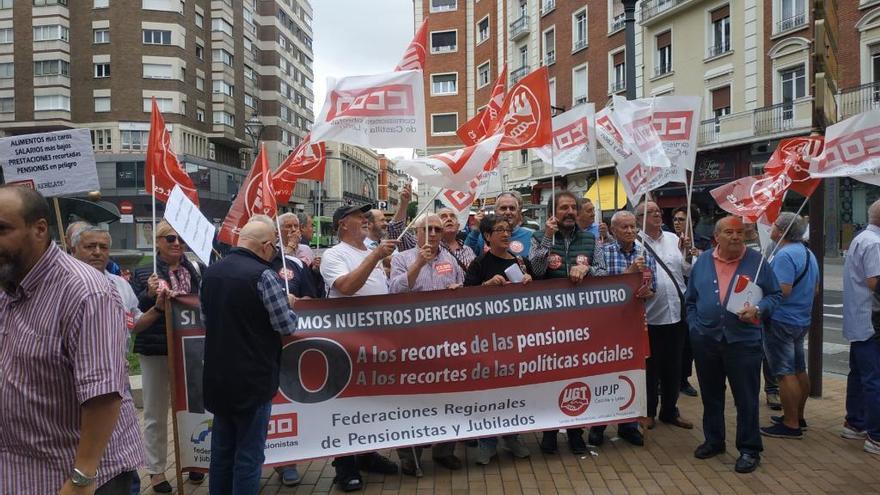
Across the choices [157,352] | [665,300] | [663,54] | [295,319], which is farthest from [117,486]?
[663,54]

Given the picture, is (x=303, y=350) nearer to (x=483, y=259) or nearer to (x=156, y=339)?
(x=156, y=339)

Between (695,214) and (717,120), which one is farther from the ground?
(717,120)

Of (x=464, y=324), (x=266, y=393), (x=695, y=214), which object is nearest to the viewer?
(x=266, y=393)

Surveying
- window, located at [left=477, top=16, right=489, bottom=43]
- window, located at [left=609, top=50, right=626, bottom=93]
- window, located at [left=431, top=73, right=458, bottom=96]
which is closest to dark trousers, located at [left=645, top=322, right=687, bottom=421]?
window, located at [left=609, top=50, right=626, bottom=93]

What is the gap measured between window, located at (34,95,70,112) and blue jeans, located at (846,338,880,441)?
190 ft

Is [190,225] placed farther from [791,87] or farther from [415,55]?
[791,87]

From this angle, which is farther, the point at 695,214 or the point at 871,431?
the point at 695,214

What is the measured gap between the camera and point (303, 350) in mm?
4820

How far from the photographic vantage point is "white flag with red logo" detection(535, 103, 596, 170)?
700 cm

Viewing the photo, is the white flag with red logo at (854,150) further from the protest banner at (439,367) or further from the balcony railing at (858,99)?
the balcony railing at (858,99)

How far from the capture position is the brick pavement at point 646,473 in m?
4.73

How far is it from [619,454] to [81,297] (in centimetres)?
441

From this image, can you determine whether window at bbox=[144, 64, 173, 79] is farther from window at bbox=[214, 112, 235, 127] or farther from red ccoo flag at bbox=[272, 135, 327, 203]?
red ccoo flag at bbox=[272, 135, 327, 203]

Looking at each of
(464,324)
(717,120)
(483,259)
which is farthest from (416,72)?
(717,120)
